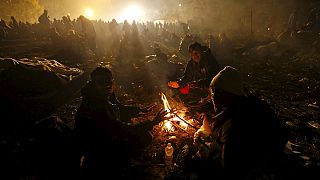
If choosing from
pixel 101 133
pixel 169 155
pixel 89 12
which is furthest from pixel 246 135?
A: pixel 89 12

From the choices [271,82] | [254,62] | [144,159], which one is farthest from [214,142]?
[254,62]

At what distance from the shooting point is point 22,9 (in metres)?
47.2

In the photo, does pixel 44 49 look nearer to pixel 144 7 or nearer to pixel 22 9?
pixel 144 7

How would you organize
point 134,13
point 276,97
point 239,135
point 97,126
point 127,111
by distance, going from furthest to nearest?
point 134,13 → point 276,97 → point 127,111 → point 97,126 → point 239,135

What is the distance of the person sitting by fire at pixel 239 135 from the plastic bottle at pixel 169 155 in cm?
84

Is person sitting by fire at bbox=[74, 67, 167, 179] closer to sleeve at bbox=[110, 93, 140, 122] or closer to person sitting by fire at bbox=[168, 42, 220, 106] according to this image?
sleeve at bbox=[110, 93, 140, 122]

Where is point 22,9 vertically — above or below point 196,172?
above

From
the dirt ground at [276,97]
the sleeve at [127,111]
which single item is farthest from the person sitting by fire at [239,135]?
the sleeve at [127,111]

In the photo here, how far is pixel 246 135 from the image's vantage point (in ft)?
11.6

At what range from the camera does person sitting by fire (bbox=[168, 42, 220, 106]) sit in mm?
7801

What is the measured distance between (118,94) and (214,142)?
631 centimetres

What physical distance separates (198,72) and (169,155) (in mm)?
3990

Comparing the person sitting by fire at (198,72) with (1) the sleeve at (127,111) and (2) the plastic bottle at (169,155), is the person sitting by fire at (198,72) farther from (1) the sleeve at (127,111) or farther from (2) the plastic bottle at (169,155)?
(2) the plastic bottle at (169,155)

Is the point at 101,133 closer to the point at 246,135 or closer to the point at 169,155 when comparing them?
the point at 169,155
